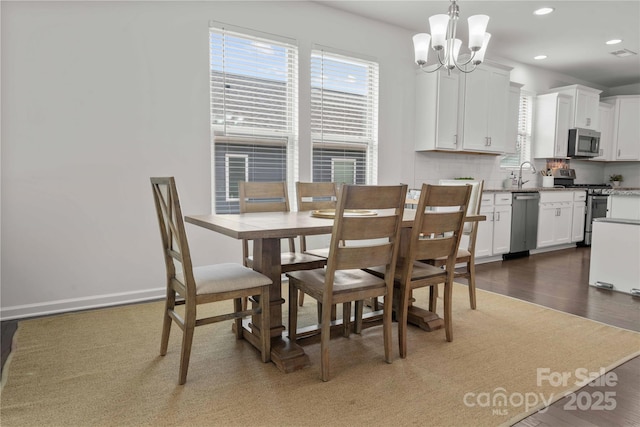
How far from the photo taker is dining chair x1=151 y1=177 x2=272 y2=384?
6.36ft

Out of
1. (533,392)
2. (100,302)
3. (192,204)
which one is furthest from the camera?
(192,204)

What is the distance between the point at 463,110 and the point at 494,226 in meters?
1.47

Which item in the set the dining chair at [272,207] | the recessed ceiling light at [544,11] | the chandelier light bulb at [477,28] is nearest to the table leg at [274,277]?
the dining chair at [272,207]

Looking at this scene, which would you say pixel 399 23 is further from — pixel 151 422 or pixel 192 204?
pixel 151 422

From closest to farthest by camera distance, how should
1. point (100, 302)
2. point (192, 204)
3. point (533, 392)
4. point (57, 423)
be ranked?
1. point (57, 423)
2. point (533, 392)
3. point (100, 302)
4. point (192, 204)

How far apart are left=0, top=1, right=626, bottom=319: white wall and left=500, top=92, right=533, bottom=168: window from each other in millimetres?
4163

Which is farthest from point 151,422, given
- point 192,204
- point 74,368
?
point 192,204

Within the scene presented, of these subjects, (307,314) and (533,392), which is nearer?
(533,392)

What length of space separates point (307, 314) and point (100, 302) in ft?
5.33

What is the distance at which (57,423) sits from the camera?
1.69 m

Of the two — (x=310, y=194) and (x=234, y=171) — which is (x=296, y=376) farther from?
(x=234, y=171)

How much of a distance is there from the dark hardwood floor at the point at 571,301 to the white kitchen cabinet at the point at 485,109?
4.99 feet

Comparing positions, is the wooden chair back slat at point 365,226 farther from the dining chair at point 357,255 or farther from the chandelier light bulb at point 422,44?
the chandelier light bulb at point 422,44

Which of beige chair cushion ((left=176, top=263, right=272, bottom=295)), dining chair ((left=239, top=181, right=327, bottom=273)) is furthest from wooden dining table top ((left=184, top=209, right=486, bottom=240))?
dining chair ((left=239, top=181, right=327, bottom=273))
